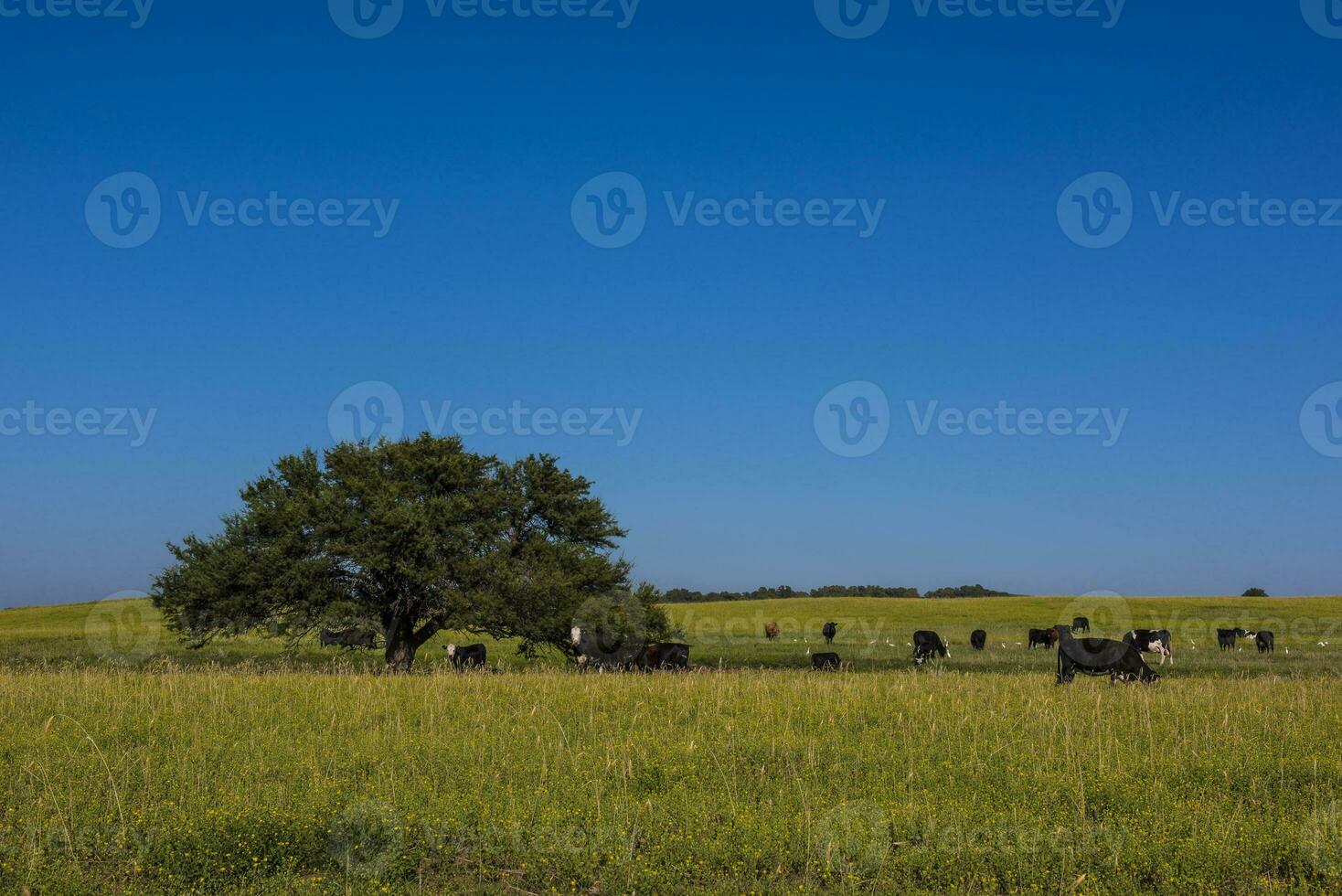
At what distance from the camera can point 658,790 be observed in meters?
10.1

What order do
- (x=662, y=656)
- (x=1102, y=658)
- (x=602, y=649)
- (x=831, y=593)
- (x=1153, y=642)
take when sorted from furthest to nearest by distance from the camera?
(x=831, y=593) < (x=1153, y=642) < (x=602, y=649) < (x=662, y=656) < (x=1102, y=658)

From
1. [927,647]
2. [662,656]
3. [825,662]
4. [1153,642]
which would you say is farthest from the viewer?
[927,647]

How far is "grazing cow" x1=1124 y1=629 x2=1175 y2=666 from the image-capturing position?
37250 mm

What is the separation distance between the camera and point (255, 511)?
29219 mm

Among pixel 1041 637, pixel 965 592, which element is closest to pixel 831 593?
pixel 965 592

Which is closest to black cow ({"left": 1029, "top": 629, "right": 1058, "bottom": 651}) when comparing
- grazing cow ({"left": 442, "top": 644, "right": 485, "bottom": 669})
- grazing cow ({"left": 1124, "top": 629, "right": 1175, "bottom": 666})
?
grazing cow ({"left": 1124, "top": 629, "right": 1175, "bottom": 666})

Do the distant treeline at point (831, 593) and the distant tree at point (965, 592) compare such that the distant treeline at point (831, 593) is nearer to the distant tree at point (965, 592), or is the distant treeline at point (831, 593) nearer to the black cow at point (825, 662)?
the distant tree at point (965, 592)

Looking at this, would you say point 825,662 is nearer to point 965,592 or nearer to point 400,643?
point 400,643

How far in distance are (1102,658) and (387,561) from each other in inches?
799

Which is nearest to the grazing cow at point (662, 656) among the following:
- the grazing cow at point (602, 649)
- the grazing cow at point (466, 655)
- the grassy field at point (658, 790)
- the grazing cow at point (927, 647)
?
the grazing cow at point (602, 649)

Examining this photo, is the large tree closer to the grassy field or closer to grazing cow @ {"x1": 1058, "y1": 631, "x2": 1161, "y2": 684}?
the grassy field

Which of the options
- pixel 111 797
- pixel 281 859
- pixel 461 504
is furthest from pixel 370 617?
pixel 281 859

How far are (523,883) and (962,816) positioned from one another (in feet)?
13.3

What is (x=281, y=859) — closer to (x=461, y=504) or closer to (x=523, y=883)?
(x=523, y=883)
